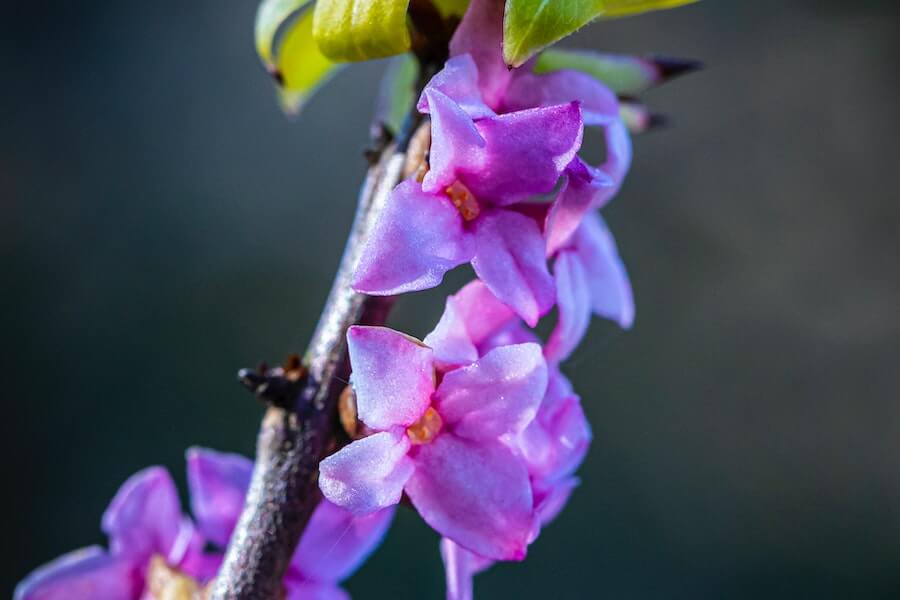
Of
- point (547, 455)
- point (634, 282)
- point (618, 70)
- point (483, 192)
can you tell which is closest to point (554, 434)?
point (547, 455)

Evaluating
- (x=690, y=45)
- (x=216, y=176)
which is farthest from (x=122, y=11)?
(x=690, y=45)

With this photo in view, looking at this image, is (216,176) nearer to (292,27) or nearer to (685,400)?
(685,400)

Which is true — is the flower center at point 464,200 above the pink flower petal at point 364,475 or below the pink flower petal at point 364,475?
above

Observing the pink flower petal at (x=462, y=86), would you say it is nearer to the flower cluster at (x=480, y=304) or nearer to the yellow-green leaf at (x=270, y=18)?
the flower cluster at (x=480, y=304)

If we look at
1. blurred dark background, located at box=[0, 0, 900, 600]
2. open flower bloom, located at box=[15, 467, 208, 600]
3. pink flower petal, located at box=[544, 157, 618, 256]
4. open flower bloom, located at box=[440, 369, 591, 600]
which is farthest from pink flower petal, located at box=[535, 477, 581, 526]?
blurred dark background, located at box=[0, 0, 900, 600]

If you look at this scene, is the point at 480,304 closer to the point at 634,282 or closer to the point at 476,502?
the point at 476,502

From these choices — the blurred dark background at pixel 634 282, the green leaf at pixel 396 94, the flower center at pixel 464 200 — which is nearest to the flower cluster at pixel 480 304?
the flower center at pixel 464 200
